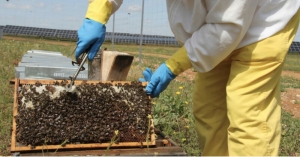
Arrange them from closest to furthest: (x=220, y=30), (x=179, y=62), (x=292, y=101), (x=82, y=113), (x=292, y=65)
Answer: (x=220, y=30), (x=179, y=62), (x=82, y=113), (x=292, y=101), (x=292, y=65)

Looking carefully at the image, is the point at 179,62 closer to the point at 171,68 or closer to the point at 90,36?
the point at 171,68

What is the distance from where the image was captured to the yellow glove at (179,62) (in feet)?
7.40

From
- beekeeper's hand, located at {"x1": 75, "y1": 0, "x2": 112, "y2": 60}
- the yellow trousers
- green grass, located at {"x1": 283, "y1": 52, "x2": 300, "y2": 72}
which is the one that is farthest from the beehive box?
green grass, located at {"x1": 283, "y1": 52, "x2": 300, "y2": 72}

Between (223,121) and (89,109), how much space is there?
0.93 meters

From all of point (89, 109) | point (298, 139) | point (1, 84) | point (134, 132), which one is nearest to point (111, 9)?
point (89, 109)

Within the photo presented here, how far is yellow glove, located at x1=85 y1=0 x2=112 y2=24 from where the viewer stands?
2447 millimetres

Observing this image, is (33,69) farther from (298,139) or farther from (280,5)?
(298,139)

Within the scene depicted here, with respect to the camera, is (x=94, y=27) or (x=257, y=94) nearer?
(x=257, y=94)

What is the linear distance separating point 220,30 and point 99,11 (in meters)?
0.92

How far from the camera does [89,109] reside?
2.52 m

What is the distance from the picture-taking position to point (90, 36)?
2395 millimetres

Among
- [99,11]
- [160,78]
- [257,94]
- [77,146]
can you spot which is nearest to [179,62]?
[160,78]

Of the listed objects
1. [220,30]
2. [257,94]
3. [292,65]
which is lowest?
[257,94]

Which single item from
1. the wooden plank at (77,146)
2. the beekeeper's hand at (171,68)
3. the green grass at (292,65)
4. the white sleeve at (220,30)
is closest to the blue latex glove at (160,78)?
the beekeeper's hand at (171,68)
